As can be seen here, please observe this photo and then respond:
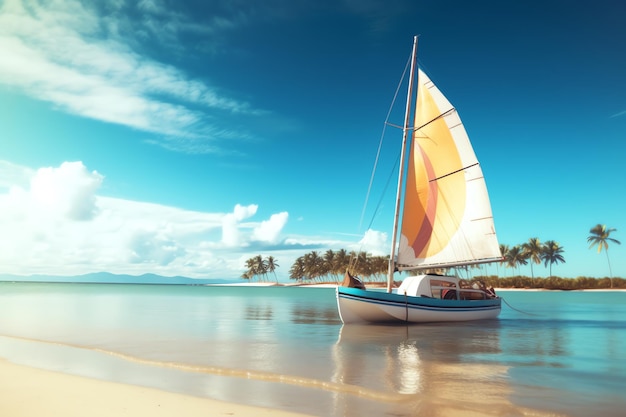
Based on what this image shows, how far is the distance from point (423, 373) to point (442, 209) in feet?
61.3

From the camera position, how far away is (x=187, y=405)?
8711mm

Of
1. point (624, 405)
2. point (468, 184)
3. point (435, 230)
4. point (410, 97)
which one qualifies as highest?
point (410, 97)

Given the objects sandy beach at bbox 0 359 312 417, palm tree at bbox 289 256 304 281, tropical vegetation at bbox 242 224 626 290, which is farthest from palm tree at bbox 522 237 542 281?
sandy beach at bbox 0 359 312 417

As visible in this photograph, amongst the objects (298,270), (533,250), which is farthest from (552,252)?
(298,270)

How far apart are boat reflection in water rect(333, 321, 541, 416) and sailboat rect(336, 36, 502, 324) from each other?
6.29 m

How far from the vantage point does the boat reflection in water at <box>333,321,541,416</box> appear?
923 cm

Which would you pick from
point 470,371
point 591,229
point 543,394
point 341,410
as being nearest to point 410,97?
point 470,371

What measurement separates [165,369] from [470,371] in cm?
912

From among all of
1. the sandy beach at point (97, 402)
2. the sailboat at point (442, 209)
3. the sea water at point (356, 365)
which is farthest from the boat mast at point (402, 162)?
the sandy beach at point (97, 402)

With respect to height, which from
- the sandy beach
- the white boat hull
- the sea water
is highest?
the white boat hull

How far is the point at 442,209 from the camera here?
2986 centimetres

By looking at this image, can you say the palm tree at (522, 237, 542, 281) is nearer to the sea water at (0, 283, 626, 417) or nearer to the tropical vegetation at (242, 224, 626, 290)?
the tropical vegetation at (242, 224, 626, 290)

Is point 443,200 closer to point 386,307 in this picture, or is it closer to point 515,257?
point 386,307

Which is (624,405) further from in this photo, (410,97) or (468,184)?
(410,97)
